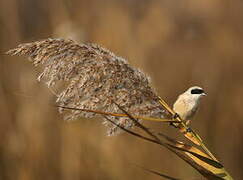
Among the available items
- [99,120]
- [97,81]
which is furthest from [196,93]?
[99,120]

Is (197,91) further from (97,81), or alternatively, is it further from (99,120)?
(99,120)

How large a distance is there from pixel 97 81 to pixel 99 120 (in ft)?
7.04

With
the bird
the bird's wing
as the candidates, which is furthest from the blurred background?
the bird's wing

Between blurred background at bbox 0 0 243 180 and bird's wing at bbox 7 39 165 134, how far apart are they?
1.00 metres

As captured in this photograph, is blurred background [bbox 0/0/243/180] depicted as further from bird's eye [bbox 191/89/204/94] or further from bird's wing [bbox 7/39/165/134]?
bird's wing [bbox 7/39/165/134]

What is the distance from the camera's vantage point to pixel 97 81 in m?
1.45

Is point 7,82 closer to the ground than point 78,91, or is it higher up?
higher up

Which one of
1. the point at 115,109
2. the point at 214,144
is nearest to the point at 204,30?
the point at 214,144

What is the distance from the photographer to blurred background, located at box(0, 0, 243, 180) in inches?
122

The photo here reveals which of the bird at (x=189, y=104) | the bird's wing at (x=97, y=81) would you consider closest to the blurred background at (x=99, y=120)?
the bird at (x=189, y=104)

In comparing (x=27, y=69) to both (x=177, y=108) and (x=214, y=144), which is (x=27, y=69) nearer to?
(x=214, y=144)

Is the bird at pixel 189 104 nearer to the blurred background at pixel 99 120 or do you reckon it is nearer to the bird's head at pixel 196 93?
the bird's head at pixel 196 93

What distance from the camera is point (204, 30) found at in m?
5.71

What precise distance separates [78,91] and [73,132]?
6.00 feet
